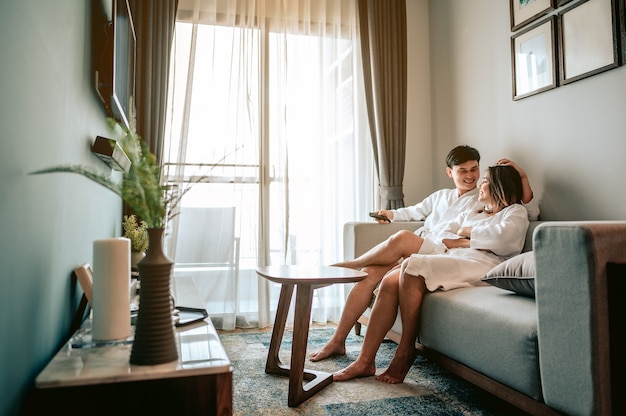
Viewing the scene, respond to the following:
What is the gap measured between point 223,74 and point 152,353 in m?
2.73

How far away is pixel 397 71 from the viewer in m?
3.69

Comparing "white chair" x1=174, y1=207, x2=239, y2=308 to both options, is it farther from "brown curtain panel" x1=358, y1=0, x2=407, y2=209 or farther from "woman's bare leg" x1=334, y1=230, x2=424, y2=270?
"brown curtain panel" x1=358, y1=0, x2=407, y2=209

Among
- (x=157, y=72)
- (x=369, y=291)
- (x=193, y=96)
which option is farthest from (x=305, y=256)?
(x=157, y=72)

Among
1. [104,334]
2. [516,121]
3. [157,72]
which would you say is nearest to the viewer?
[104,334]

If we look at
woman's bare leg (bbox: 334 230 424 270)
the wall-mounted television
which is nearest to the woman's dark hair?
woman's bare leg (bbox: 334 230 424 270)

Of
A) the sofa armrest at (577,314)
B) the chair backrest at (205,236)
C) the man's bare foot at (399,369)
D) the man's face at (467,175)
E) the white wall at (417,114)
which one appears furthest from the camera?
the white wall at (417,114)

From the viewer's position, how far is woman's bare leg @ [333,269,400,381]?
84.5 inches

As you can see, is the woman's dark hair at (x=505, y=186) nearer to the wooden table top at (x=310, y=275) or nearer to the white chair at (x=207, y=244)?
the wooden table top at (x=310, y=275)

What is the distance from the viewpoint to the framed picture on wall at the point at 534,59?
101 inches

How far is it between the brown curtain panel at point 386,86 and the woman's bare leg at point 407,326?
146 cm

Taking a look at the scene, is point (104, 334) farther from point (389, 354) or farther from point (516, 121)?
Result: point (516, 121)

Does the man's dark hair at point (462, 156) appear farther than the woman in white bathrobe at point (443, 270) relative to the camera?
Yes

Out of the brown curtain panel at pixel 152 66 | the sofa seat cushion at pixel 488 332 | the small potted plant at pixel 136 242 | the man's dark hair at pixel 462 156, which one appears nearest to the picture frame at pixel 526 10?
the man's dark hair at pixel 462 156

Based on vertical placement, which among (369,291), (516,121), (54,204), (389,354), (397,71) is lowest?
(389,354)
